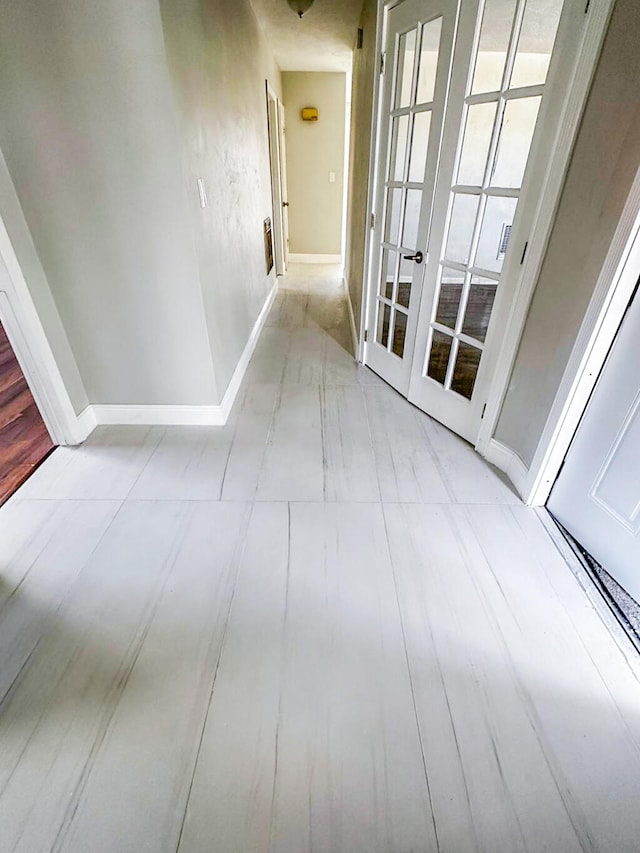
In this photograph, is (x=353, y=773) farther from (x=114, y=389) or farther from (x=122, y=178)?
(x=122, y=178)

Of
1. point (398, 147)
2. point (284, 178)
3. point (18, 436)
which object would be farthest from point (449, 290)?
point (284, 178)

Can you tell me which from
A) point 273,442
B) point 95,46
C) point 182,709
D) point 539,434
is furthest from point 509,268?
point 182,709

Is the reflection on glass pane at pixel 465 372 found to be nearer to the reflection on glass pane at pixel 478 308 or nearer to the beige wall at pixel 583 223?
the reflection on glass pane at pixel 478 308

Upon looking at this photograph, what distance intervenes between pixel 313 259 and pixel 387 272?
4.07 m

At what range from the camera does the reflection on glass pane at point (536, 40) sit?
5.03 ft

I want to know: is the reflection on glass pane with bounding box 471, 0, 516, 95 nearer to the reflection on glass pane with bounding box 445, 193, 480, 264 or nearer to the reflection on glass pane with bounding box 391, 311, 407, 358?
the reflection on glass pane with bounding box 445, 193, 480, 264

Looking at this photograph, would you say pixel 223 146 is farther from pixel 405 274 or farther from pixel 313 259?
pixel 313 259

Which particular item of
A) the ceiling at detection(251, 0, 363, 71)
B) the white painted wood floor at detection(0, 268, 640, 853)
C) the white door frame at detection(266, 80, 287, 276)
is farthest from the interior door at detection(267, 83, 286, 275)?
the white painted wood floor at detection(0, 268, 640, 853)

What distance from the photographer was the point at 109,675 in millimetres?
1168

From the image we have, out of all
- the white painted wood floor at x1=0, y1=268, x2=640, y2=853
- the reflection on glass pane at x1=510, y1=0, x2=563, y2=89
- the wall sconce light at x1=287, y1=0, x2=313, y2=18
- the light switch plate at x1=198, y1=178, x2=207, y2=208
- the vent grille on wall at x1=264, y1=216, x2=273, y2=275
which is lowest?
the white painted wood floor at x1=0, y1=268, x2=640, y2=853

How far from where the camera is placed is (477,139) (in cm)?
183

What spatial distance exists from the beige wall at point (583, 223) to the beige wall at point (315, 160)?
5138 millimetres

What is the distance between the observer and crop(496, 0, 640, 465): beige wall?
1.17 meters

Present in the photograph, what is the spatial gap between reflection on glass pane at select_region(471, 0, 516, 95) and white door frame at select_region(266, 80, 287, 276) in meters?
2.96
